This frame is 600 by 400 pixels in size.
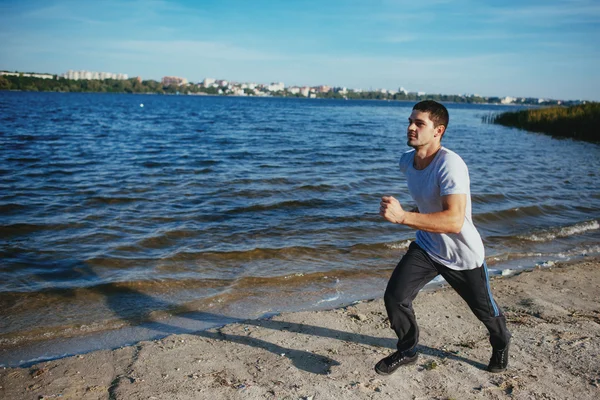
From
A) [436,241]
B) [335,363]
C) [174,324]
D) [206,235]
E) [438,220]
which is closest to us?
[438,220]

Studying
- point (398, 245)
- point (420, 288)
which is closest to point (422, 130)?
point (420, 288)

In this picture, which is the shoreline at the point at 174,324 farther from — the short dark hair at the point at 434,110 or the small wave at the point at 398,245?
the short dark hair at the point at 434,110

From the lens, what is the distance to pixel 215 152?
75.6 feet

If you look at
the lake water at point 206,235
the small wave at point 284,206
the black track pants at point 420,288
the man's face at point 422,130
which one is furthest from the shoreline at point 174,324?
the small wave at point 284,206

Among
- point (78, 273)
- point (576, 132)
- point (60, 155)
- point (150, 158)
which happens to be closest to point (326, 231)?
point (78, 273)

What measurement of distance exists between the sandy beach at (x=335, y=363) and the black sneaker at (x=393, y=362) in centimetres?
8

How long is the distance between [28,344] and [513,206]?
39.9 ft

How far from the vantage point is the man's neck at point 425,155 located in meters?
3.96

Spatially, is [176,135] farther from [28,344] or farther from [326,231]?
[28,344]

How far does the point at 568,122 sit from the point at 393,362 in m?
43.8

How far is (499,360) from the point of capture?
4355 mm

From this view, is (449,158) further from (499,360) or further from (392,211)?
(499,360)

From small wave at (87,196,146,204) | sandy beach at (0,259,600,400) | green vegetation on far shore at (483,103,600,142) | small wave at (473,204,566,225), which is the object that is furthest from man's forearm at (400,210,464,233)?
green vegetation on far shore at (483,103,600,142)

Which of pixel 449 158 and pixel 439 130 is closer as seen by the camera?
pixel 449 158
